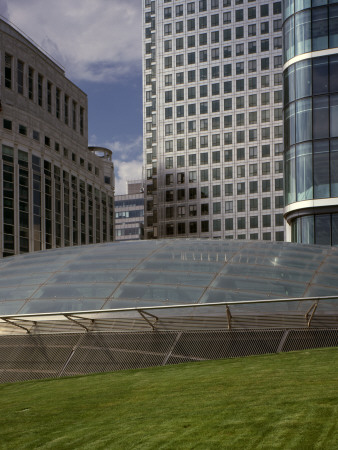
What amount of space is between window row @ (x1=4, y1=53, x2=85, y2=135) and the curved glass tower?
2243 inches

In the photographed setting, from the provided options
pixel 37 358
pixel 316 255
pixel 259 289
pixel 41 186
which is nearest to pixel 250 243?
pixel 316 255

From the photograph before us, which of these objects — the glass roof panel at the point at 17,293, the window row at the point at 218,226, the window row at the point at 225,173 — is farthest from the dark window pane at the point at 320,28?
the window row at the point at 225,173

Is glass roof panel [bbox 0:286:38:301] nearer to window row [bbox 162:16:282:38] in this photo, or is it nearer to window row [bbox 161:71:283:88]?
window row [bbox 161:71:283:88]

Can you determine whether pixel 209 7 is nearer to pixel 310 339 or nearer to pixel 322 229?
pixel 322 229

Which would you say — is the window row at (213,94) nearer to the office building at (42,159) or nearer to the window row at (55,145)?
the office building at (42,159)

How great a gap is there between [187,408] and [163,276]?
42.6 feet

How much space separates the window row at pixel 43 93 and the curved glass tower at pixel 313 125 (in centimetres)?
5696

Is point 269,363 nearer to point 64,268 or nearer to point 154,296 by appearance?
point 154,296

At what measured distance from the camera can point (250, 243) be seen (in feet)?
109

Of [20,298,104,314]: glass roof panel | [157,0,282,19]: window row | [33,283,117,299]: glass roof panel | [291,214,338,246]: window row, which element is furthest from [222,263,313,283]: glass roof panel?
[157,0,282,19]: window row

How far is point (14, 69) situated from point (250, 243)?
72.7 metres

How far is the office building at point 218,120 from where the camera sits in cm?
12012

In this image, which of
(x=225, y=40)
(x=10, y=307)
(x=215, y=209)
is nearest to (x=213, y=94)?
(x=225, y=40)

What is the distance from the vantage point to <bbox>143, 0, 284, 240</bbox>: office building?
4729 inches
